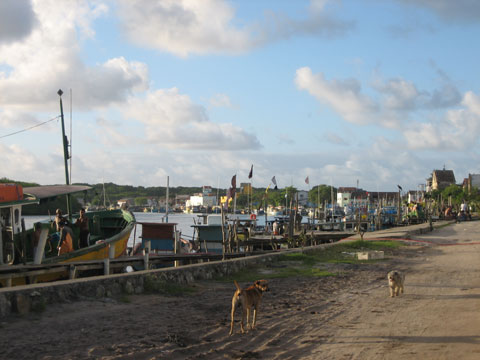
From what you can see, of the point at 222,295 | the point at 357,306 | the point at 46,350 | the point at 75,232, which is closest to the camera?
the point at 46,350

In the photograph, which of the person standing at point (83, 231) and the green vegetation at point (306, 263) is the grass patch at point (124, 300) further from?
the person standing at point (83, 231)

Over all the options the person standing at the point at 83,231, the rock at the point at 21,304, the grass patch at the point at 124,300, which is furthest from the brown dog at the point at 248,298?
the person standing at the point at 83,231

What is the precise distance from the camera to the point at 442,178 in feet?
479

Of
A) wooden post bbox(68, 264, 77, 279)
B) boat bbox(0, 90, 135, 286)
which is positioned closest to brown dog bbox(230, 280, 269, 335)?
wooden post bbox(68, 264, 77, 279)

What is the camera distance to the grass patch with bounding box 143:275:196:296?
464 inches

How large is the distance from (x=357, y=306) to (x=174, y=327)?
14.2 ft

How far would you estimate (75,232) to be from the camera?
67.3 ft

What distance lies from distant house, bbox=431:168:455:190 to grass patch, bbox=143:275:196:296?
461ft

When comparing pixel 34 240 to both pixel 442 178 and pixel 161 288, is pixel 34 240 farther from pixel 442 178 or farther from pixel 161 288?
pixel 442 178

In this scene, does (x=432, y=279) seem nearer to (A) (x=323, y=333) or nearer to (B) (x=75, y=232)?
(A) (x=323, y=333)

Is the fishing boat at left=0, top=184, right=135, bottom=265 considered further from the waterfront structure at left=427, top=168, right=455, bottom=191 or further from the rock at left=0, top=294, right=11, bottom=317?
the waterfront structure at left=427, top=168, right=455, bottom=191

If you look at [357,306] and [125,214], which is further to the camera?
[125,214]

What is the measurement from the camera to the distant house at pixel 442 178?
143625mm

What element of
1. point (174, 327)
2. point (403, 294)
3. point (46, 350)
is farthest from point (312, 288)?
point (46, 350)
